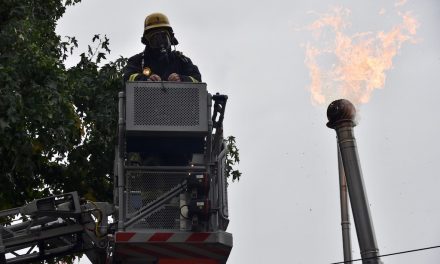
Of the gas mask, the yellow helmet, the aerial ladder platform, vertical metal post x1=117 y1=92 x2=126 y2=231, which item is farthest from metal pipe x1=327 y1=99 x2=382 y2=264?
vertical metal post x1=117 y1=92 x2=126 y2=231

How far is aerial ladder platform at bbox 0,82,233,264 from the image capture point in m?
9.74

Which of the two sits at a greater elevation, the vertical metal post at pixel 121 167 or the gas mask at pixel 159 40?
the gas mask at pixel 159 40

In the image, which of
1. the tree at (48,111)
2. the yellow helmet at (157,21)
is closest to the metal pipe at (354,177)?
the yellow helmet at (157,21)

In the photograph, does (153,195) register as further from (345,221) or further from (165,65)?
(345,221)

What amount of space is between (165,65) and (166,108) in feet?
3.64

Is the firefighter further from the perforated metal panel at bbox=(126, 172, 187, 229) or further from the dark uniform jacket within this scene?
the perforated metal panel at bbox=(126, 172, 187, 229)

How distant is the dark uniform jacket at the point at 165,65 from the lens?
36.5 ft

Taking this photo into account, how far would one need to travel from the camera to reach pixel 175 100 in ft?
33.6

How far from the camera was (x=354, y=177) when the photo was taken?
37.1 ft

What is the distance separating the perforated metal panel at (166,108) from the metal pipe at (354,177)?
2.19 meters

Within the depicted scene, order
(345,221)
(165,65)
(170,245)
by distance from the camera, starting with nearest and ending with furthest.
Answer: (170,245) < (165,65) < (345,221)

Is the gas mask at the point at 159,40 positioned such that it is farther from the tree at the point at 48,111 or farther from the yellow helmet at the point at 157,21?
the tree at the point at 48,111

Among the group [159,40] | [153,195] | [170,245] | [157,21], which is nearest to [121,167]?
[153,195]

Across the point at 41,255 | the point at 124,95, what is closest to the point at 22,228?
the point at 41,255
